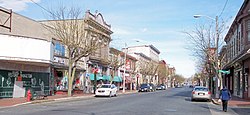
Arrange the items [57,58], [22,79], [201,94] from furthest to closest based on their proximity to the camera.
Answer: [57,58]
[22,79]
[201,94]

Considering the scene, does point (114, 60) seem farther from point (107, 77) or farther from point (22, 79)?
point (22, 79)

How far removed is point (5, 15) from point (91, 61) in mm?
22632

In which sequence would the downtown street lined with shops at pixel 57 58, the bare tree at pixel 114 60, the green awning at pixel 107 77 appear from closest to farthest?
the downtown street lined with shops at pixel 57 58, the green awning at pixel 107 77, the bare tree at pixel 114 60

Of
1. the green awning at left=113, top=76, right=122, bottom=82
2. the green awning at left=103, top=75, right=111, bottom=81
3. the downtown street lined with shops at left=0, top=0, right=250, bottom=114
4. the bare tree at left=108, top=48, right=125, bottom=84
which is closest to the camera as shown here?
the downtown street lined with shops at left=0, top=0, right=250, bottom=114

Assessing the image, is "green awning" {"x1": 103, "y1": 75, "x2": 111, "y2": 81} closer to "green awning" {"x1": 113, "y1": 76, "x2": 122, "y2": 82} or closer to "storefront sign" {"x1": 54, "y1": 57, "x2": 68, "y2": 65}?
"green awning" {"x1": 113, "y1": 76, "x2": 122, "y2": 82}

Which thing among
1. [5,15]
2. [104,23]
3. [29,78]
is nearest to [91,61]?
[104,23]

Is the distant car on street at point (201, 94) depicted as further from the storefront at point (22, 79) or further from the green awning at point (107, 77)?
the green awning at point (107, 77)

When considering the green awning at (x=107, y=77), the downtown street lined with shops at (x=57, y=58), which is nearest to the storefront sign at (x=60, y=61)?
the downtown street lined with shops at (x=57, y=58)

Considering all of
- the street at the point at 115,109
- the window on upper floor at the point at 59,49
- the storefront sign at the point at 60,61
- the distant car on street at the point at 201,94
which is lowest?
the street at the point at 115,109

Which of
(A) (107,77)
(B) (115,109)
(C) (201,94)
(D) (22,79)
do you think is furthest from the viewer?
(A) (107,77)

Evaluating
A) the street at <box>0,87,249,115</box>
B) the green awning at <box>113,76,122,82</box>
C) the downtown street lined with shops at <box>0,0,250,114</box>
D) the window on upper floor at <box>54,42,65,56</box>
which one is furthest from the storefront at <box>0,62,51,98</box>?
the green awning at <box>113,76,122,82</box>

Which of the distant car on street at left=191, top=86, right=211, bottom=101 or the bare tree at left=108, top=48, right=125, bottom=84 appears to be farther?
the bare tree at left=108, top=48, right=125, bottom=84

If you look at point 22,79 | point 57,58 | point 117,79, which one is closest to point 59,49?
point 57,58

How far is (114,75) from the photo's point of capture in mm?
65750
